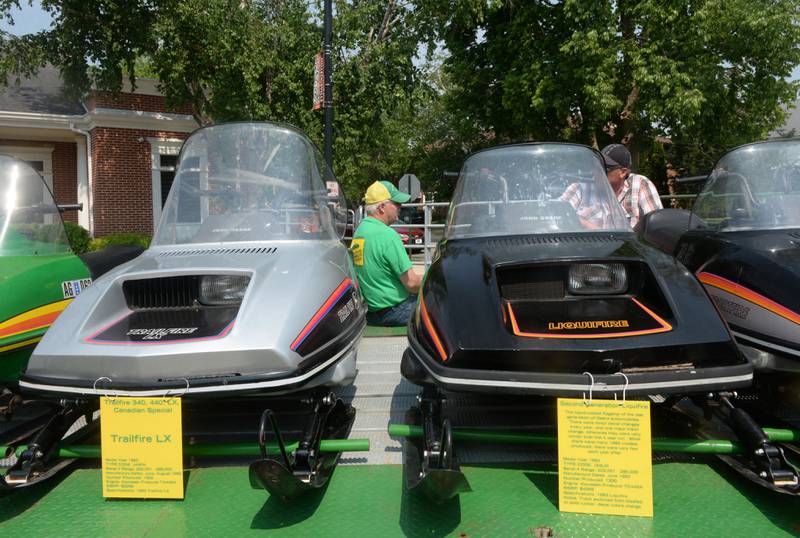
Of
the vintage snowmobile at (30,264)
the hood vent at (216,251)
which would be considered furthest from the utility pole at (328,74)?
the hood vent at (216,251)

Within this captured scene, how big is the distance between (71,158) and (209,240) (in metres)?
15.0

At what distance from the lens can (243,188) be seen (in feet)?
11.7

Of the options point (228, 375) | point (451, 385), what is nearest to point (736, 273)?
point (451, 385)

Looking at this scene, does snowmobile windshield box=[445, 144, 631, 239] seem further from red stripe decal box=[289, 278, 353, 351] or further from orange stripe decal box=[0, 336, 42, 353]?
orange stripe decal box=[0, 336, 42, 353]

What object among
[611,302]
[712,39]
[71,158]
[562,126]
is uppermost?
[712,39]

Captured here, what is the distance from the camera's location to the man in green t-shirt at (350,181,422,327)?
4379mm

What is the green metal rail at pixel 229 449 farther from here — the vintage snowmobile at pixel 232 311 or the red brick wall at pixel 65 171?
the red brick wall at pixel 65 171

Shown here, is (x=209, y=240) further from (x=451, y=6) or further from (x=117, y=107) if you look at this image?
(x=117, y=107)

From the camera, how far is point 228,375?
2334mm

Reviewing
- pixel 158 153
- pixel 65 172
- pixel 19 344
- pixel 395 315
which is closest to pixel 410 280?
pixel 395 315

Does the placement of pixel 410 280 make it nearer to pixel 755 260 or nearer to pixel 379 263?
pixel 379 263

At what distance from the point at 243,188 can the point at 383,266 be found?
4.34 ft

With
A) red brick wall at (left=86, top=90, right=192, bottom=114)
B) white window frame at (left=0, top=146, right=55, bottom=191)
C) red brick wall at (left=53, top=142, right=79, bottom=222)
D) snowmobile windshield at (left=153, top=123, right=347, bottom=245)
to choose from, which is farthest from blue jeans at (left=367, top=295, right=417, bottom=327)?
white window frame at (left=0, top=146, right=55, bottom=191)

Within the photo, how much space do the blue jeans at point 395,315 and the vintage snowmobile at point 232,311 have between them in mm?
1045
